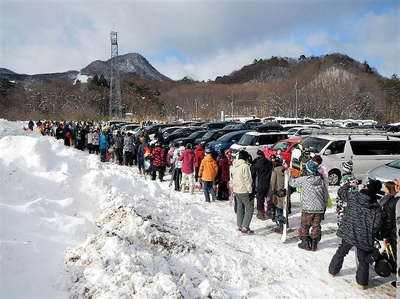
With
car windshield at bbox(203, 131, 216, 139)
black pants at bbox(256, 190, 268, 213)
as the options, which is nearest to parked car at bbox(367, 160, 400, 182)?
black pants at bbox(256, 190, 268, 213)

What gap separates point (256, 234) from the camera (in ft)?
26.7

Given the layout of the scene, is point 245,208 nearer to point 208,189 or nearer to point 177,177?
point 208,189

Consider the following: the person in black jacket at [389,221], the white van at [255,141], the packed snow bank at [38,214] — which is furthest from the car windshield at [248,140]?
the person in black jacket at [389,221]

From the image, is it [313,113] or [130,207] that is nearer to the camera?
[130,207]

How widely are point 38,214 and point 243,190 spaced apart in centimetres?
413

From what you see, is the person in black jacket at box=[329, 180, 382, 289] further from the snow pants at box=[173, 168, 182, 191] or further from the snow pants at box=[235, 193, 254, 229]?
the snow pants at box=[173, 168, 182, 191]

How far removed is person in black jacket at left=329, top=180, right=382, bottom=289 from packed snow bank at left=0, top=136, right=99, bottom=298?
4266mm

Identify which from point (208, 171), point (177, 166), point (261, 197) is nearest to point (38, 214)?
point (261, 197)

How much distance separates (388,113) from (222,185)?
65240 mm

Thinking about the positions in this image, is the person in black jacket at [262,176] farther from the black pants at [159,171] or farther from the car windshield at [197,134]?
the car windshield at [197,134]

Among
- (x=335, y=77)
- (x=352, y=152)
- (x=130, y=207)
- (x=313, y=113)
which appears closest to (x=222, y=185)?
(x=130, y=207)

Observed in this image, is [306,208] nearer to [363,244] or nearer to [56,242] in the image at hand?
[363,244]

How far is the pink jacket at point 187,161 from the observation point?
1160 centimetres

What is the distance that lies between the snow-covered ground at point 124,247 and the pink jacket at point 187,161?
2.52 meters
